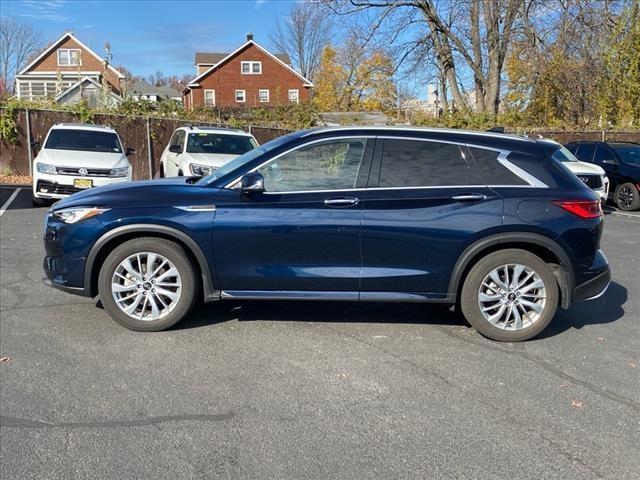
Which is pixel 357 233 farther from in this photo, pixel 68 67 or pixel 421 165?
pixel 68 67

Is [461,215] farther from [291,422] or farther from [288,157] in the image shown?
[291,422]

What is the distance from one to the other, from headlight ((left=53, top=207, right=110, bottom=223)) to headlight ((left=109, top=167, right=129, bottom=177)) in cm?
676

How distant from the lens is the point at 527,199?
15.6 ft

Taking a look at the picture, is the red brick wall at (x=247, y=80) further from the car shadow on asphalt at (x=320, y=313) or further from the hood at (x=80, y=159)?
the car shadow on asphalt at (x=320, y=313)

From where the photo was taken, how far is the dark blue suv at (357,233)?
15.5 feet

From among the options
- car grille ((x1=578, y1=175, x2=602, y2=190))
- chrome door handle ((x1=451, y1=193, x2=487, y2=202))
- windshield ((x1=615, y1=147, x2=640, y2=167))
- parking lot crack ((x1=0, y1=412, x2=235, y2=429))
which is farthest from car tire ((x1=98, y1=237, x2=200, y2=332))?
windshield ((x1=615, y1=147, x2=640, y2=167))

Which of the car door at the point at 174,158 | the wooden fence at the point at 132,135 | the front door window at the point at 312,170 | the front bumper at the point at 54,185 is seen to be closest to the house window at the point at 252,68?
the wooden fence at the point at 132,135

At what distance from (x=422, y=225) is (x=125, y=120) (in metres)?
15.4

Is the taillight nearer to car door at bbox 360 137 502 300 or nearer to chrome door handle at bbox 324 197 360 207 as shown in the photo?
car door at bbox 360 137 502 300

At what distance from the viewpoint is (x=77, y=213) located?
4.84 metres

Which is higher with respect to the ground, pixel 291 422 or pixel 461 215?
pixel 461 215

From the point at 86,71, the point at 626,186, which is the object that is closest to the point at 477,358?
the point at 626,186

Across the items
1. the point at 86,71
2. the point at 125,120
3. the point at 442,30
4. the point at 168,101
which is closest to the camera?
the point at 125,120

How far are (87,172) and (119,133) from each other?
291 inches
